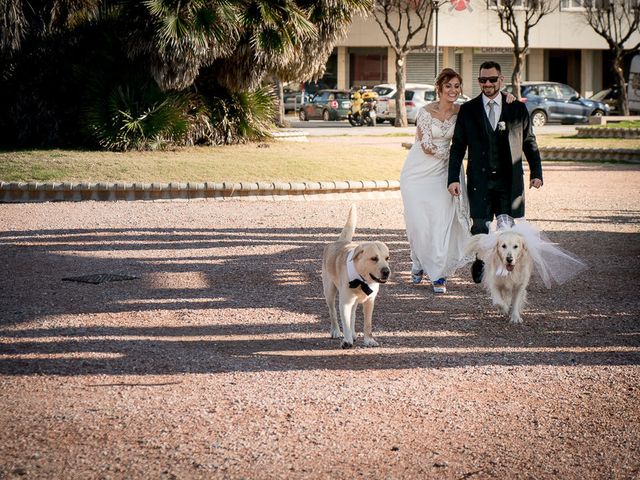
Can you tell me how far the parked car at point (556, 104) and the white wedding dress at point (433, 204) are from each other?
33.7 metres

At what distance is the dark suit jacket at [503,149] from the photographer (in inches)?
330

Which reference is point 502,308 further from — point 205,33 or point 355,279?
point 205,33

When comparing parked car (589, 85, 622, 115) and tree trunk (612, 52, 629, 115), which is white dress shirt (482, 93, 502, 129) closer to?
tree trunk (612, 52, 629, 115)

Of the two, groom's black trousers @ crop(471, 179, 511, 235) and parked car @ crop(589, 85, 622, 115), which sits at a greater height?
parked car @ crop(589, 85, 622, 115)

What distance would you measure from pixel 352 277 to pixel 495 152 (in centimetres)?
244

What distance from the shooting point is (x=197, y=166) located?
58.0ft

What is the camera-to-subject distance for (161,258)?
10.8 meters

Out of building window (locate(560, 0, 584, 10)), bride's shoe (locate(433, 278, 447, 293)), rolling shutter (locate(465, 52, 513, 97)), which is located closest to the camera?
bride's shoe (locate(433, 278, 447, 293))

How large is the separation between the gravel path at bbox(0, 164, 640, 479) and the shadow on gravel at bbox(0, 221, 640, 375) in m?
0.02

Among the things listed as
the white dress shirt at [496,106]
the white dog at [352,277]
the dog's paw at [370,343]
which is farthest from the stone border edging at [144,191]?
the dog's paw at [370,343]

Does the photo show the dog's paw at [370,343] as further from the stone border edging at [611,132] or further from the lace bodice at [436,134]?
the stone border edging at [611,132]

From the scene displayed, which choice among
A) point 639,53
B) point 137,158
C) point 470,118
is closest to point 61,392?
point 470,118

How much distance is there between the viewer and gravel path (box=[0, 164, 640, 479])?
183 inches

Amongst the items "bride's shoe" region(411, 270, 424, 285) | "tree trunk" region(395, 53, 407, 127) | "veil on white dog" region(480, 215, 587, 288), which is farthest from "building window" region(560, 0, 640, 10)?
"veil on white dog" region(480, 215, 587, 288)
